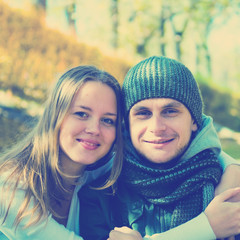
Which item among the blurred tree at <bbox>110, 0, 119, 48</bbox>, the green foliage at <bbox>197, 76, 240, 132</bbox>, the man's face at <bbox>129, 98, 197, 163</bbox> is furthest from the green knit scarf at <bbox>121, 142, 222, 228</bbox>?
the blurred tree at <bbox>110, 0, 119, 48</bbox>

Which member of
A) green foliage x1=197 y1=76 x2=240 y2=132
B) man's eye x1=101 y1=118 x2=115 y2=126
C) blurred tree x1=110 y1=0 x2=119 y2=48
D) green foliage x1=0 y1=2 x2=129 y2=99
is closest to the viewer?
man's eye x1=101 y1=118 x2=115 y2=126

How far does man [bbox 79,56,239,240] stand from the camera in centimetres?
242

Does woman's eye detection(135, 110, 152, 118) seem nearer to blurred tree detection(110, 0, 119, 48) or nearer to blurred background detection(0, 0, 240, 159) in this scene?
blurred background detection(0, 0, 240, 159)

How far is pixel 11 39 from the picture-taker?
5297 mm

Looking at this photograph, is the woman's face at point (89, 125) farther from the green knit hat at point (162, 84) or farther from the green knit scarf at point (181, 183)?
the green knit scarf at point (181, 183)

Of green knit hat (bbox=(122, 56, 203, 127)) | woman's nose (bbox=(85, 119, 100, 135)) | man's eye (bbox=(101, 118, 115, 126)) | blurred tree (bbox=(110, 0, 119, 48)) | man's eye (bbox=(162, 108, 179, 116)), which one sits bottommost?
woman's nose (bbox=(85, 119, 100, 135))

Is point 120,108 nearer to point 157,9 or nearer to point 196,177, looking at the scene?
point 196,177

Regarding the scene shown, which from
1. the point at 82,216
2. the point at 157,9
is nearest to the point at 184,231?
the point at 82,216

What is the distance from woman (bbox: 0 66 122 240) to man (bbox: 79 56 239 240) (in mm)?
156

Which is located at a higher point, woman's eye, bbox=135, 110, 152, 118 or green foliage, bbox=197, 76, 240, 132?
green foliage, bbox=197, 76, 240, 132

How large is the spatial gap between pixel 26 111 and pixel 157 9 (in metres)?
15.7

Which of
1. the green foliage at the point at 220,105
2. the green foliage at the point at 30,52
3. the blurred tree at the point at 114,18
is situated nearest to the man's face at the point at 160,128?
the green foliage at the point at 30,52

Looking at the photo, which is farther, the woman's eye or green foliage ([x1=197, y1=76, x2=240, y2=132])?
green foliage ([x1=197, y1=76, x2=240, y2=132])

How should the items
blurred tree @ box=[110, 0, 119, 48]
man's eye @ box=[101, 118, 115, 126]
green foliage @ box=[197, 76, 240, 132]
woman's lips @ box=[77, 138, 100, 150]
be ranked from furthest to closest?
blurred tree @ box=[110, 0, 119, 48]
green foliage @ box=[197, 76, 240, 132]
man's eye @ box=[101, 118, 115, 126]
woman's lips @ box=[77, 138, 100, 150]
